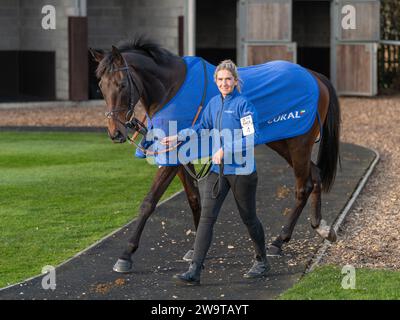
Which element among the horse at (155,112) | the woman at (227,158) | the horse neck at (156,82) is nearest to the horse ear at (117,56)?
A: the horse at (155,112)

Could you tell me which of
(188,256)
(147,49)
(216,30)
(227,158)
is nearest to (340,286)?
(227,158)

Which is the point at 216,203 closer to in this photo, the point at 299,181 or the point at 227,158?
the point at 227,158

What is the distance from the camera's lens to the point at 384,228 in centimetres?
965

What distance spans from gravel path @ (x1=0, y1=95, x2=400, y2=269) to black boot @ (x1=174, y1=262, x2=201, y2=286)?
126cm

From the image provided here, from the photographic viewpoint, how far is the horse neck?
820 centimetres

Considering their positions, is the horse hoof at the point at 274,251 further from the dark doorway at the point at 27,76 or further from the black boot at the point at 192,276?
the dark doorway at the point at 27,76

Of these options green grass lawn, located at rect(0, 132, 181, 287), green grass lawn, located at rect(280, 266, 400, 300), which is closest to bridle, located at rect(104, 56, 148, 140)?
green grass lawn, located at rect(0, 132, 181, 287)

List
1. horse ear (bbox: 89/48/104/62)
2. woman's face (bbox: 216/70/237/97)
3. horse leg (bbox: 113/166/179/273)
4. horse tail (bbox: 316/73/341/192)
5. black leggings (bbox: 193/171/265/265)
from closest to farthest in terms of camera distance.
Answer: woman's face (bbox: 216/70/237/97) → black leggings (bbox: 193/171/265/265) → horse ear (bbox: 89/48/104/62) → horse leg (bbox: 113/166/179/273) → horse tail (bbox: 316/73/341/192)

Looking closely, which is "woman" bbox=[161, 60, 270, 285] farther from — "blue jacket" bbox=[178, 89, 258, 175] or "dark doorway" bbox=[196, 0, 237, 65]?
"dark doorway" bbox=[196, 0, 237, 65]

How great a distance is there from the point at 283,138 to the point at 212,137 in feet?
3.63

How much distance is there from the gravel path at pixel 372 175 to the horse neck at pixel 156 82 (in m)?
1.87

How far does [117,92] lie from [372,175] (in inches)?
234

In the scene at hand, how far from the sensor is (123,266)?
8.00m
